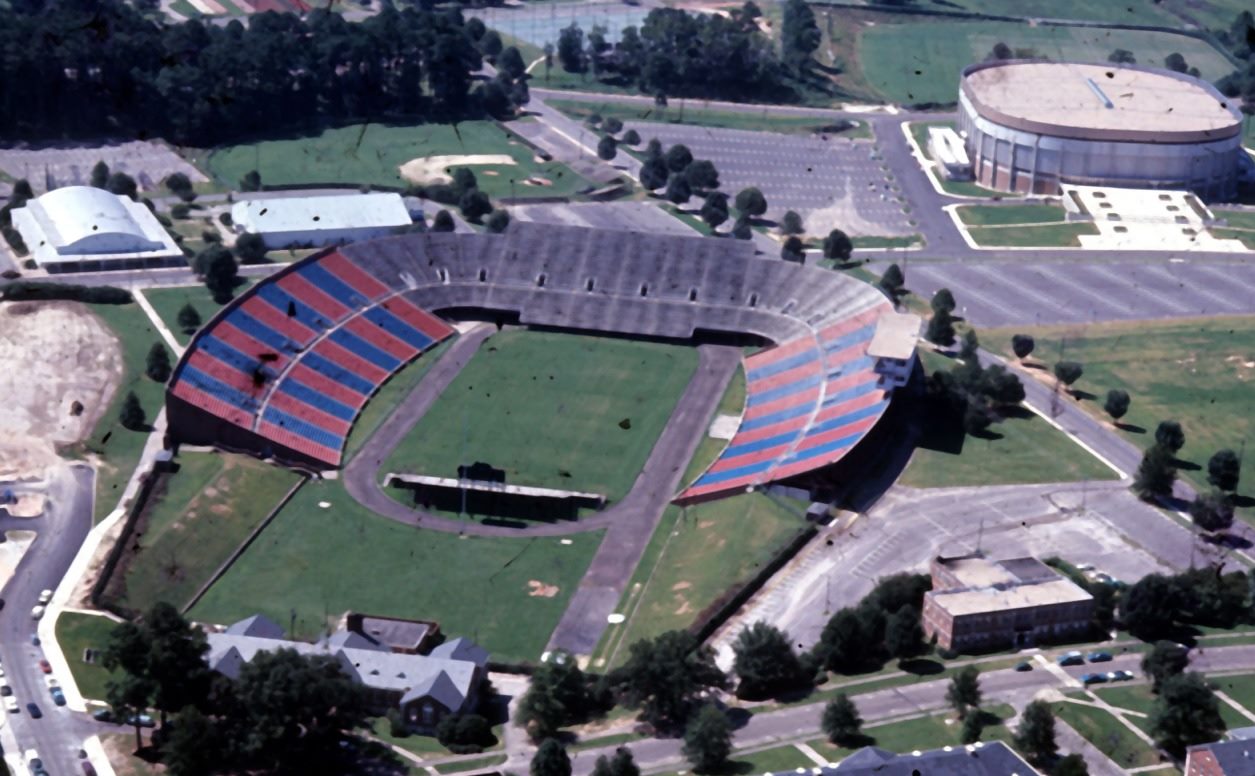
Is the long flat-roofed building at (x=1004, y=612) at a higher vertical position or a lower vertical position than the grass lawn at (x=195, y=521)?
higher

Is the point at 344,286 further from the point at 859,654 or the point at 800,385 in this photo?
the point at 859,654

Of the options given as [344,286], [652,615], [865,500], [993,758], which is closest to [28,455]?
[344,286]

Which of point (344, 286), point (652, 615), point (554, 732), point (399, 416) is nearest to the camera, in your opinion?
point (554, 732)

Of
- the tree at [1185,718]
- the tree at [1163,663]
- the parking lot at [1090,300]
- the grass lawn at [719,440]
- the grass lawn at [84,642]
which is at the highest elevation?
the tree at [1185,718]

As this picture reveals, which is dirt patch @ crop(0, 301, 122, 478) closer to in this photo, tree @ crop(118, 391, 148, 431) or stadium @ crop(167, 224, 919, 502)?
tree @ crop(118, 391, 148, 431)

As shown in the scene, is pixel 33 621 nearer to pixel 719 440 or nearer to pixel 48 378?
pixel 48 378

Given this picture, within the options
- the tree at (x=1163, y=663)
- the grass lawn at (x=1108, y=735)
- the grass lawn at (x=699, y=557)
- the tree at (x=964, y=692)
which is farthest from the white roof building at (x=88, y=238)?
the tree at (x=1163, y=663)

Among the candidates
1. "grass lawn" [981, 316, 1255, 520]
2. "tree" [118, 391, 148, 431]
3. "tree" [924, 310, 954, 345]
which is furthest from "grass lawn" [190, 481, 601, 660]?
"grass lawn" [981, 316, 1255, 520]

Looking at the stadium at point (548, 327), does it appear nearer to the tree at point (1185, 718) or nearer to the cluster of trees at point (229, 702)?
the cluster of trees at point (229, 702)
